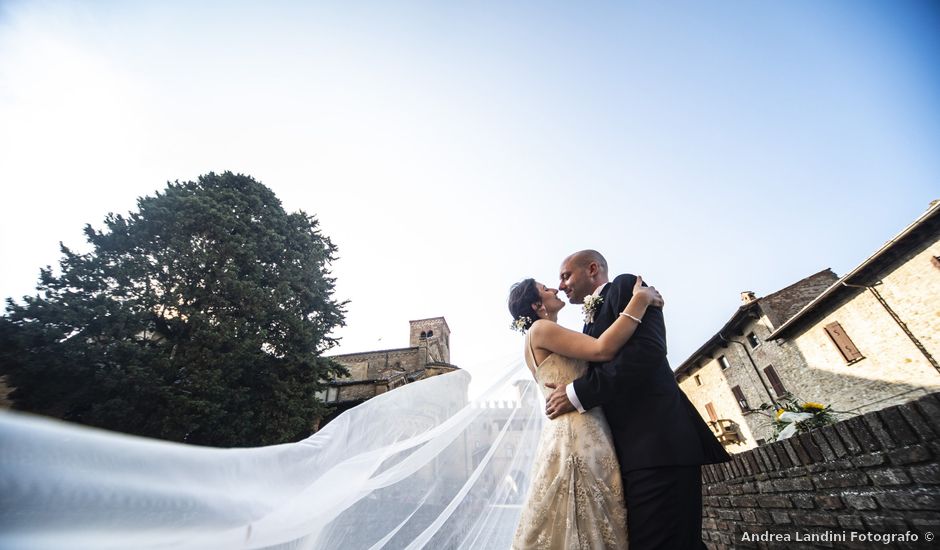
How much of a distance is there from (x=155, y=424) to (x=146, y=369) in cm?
149

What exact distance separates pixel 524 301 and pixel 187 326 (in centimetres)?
1264

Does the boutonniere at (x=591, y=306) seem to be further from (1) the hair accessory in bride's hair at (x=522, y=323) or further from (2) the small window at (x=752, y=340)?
(2) the small window at (x=752, y=340)

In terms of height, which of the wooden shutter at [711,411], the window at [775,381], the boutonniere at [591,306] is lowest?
the boutonniere at [591,306]

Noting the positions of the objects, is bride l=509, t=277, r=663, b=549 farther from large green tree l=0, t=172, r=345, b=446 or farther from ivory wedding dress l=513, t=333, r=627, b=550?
large green tree l=0, t=172, r=345, b=446

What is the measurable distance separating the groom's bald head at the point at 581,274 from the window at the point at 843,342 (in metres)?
15.3

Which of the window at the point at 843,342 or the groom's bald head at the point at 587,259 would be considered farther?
the window at the point at 843,342

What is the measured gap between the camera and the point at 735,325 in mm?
17453

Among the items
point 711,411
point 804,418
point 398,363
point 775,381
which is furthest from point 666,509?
point 398,363

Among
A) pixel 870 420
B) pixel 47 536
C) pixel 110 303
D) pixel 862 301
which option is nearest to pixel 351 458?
pixel 47 536

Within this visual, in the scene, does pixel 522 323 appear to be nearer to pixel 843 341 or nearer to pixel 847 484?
pixel 847 484

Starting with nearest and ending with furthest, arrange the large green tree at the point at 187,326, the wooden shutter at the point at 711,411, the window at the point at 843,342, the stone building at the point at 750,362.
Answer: the large green tree at the point at 187,326 < the window at the point at 843,342 < the stone building at the point at 750,362 < the wooden shutter at the point at 711,411

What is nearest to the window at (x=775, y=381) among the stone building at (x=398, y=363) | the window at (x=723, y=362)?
the window at (x=723, y=362)

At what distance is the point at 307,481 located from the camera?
74.4 inches

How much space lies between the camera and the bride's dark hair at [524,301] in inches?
96.5
